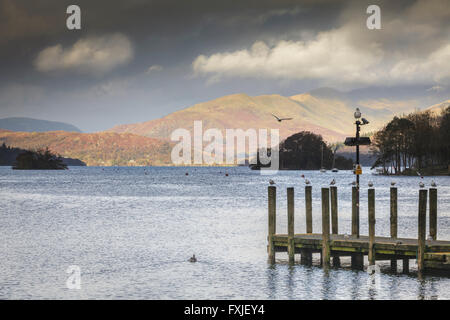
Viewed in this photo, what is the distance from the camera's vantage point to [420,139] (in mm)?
163000

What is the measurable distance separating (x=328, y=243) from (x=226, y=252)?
10.8 m

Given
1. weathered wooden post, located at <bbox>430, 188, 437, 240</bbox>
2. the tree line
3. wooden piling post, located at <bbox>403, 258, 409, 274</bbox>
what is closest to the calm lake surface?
Answer: wooden piling post, located at <bbox>403, 258, 409, 274</bbox>

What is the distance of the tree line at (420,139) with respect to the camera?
157000mm

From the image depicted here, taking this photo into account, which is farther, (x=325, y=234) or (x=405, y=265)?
(x=405, y=265)

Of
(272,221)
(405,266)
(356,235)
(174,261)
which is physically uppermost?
(272,221)

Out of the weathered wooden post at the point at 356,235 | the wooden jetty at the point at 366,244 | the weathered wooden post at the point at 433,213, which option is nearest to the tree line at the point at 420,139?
the weathered wooden post at the point at 433,213

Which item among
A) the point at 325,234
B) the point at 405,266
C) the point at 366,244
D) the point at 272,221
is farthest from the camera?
the point at 272,221

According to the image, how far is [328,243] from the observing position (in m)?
31.2

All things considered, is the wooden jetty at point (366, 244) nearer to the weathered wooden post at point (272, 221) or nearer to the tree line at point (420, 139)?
the weathered wooden post at point (272, 221)

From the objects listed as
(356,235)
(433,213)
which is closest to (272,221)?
(356,235)

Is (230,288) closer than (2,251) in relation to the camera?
Yes

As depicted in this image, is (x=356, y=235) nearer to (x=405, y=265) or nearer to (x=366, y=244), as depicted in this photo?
(x=366, y=244)
